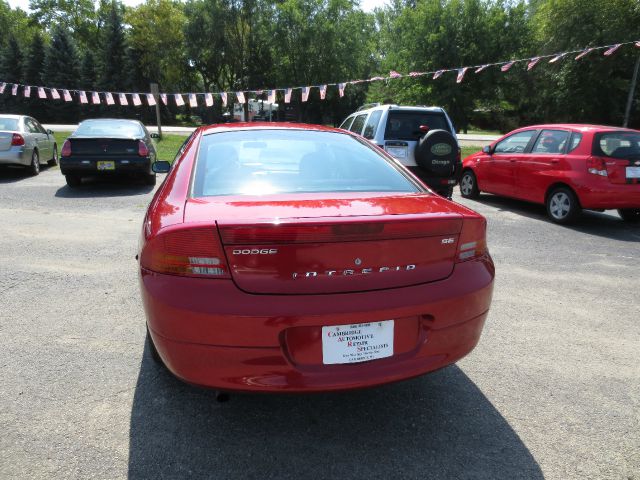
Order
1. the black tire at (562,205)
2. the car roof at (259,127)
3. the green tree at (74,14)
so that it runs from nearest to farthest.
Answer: the car roof at (259,127) < the black tire at (562,205) < the green tree at (74,14)

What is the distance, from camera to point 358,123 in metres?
9.68

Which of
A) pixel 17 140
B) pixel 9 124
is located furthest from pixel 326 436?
pixel 9 124

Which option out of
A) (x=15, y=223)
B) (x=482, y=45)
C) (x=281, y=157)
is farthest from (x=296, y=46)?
(x=281, y=157)

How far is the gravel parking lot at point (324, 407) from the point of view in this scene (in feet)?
7.02

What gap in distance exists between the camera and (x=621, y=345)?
135 inches

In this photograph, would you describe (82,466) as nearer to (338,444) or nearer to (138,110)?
(338,444)

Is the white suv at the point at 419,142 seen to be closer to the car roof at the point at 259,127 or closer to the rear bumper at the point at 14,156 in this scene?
the car roof at the point at 259,127

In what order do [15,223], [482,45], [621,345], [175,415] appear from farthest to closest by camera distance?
[482,45] → [15,223] → [621,345] → [175,415]

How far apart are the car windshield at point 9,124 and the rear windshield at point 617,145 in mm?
11295

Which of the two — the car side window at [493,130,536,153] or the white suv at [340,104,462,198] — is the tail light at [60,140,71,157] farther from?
the car side window at [493,130,536,153]

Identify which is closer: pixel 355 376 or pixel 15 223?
pixel 355 376

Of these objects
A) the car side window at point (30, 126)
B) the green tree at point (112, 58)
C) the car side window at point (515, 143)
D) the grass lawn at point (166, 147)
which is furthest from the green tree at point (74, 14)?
the car side window at point (515, 143)

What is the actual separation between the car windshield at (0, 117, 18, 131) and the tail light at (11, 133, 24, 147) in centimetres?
34

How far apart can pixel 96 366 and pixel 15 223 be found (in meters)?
4.68
